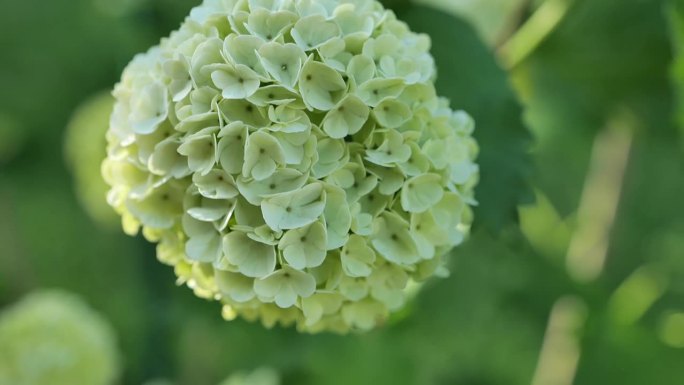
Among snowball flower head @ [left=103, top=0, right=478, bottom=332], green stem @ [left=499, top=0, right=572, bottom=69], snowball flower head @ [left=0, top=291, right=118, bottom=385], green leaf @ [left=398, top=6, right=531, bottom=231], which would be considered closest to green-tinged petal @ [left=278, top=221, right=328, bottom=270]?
snowball flower head @ [left=103, top=0, right=478, bottom=332]

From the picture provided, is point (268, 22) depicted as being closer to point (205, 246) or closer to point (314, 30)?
point (314, 30)

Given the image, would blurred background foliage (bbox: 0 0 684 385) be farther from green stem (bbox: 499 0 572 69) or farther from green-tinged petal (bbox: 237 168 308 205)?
→ green-tinged petal (bbox: 237 168 308 205)

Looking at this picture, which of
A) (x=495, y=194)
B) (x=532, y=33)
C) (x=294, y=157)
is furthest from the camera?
(x=532, y=33)

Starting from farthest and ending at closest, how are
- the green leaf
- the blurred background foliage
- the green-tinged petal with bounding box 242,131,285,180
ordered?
the blurred background foliage < the green leaf < the green-tinged petal with bounding box 242,131,285,180

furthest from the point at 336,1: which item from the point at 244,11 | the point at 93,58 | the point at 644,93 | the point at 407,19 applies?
the point at 93,58

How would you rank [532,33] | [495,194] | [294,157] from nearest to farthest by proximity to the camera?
[294,157] < [495,194] < [532,33]

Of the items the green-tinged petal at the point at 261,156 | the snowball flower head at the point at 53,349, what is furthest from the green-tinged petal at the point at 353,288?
the snowball flower head at the point at 53,349

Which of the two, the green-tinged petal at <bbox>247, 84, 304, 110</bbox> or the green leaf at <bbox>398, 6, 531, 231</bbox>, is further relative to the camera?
the green leaf at <bbox>398, 6, 531, 231</bbox>

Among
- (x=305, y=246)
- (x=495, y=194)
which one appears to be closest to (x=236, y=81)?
(x=305, y=246)
